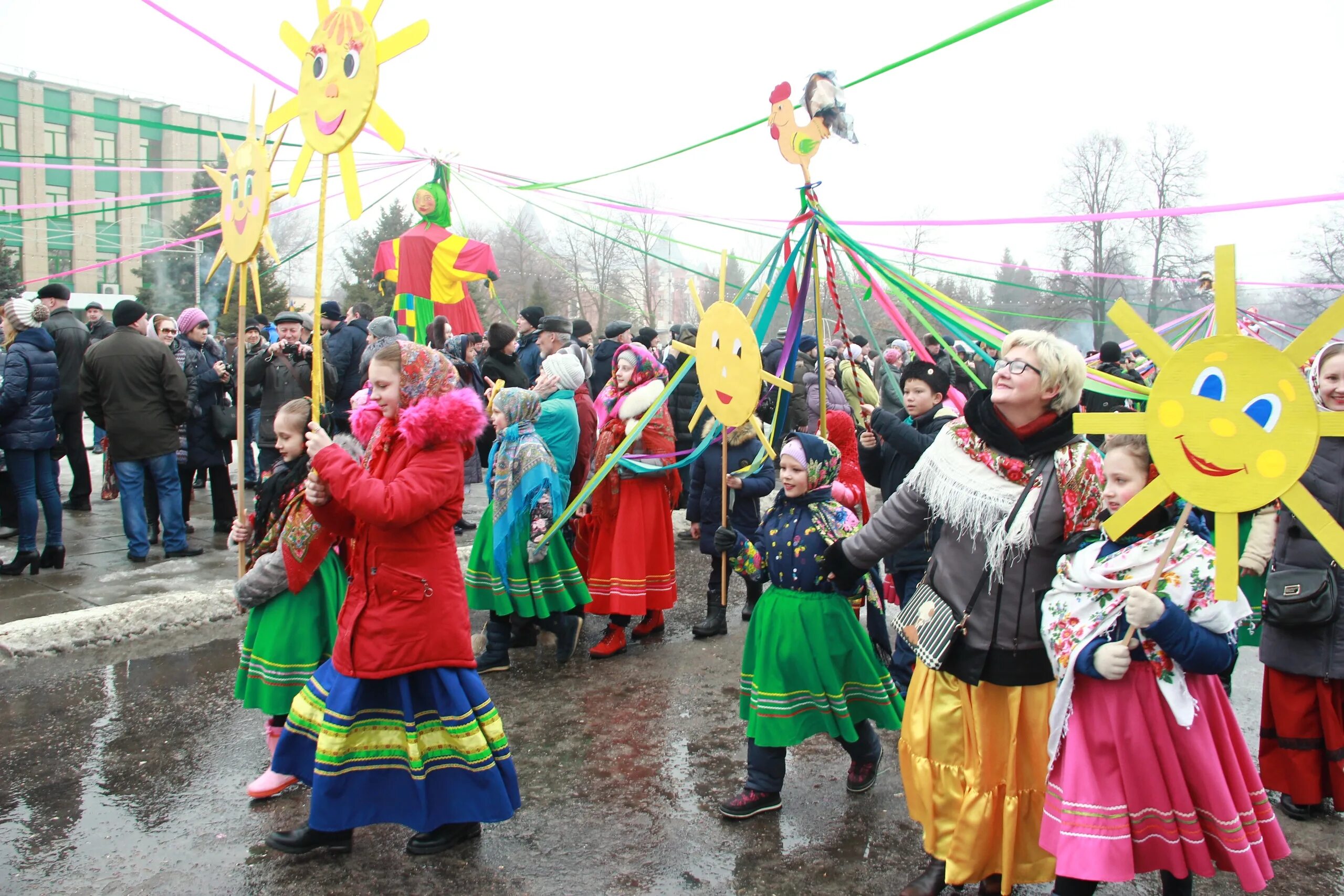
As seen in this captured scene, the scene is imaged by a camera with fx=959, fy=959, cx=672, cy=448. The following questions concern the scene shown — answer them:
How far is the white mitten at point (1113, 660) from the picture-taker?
2646mm

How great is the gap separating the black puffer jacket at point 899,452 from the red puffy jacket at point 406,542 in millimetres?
1925

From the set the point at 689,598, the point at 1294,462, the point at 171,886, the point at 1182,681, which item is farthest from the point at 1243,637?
the point at 171,886

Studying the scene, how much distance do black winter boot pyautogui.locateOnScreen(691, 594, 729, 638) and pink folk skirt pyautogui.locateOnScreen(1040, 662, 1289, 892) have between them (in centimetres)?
347

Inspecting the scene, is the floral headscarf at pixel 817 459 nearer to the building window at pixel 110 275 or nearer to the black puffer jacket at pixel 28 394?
the black puffer jacket at pixel 28 394

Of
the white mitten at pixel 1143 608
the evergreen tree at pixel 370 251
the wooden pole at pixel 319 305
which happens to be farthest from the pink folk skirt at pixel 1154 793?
the evergreen tree at pixel 370 251

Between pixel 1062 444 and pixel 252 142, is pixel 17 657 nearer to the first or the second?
pixel 252 142

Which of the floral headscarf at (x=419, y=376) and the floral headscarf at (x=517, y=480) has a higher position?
the floral headscarf at (x=419, y=376)

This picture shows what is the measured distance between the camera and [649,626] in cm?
630

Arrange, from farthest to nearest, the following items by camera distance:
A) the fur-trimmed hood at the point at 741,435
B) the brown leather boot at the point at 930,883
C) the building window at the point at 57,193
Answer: the building window at the point at 57,193 → the fur-trimmed hood at the point at 741,435 → the brown leather boot at the point at 930,883

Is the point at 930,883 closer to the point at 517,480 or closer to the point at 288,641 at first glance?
the point at 288,641

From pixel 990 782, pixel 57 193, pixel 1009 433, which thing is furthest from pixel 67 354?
pixel 57 193

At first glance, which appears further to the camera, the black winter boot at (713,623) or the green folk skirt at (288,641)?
the black winter boot at (713,623)

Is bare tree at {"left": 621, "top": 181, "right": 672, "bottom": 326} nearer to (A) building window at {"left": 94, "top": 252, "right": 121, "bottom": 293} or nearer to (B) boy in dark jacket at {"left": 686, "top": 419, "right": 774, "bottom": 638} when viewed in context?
(B) boy in dark jacket at {"left": 686, "top": 419, "right": 774, "bottom": 638}

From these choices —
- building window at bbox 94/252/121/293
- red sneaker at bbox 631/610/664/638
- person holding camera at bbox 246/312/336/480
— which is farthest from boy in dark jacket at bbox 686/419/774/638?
building window at bbox 94/252/121/293
